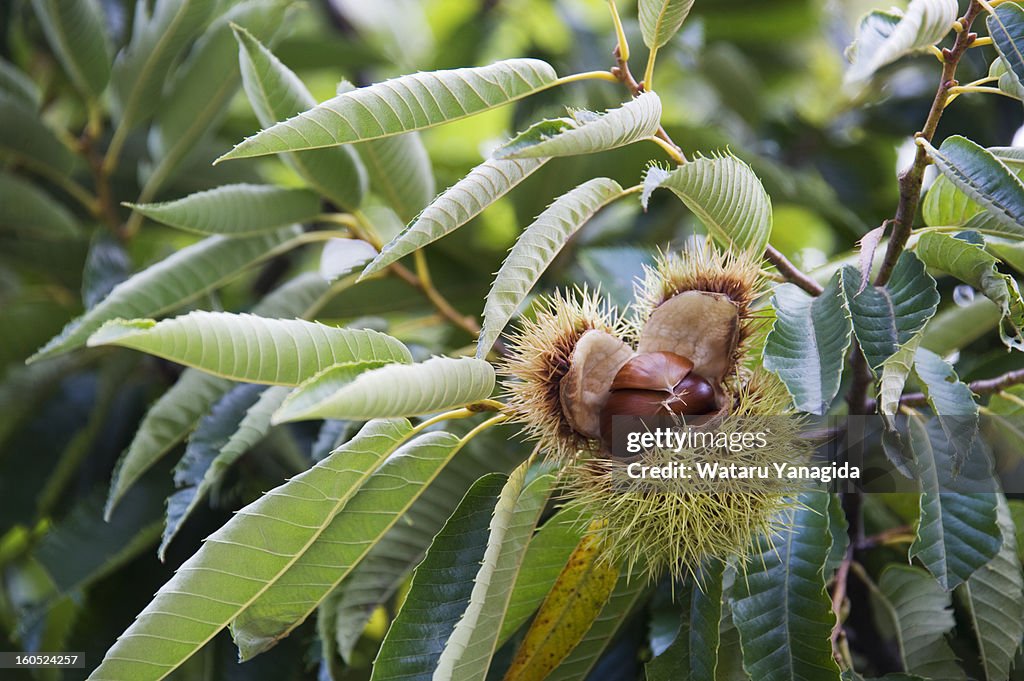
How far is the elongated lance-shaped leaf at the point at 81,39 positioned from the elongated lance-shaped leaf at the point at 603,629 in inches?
43.7

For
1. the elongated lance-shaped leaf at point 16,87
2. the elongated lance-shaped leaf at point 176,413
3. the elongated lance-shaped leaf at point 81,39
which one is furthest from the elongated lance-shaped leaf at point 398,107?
the elongated lance-shaped leaf at point 16,87

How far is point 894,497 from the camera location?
99cm

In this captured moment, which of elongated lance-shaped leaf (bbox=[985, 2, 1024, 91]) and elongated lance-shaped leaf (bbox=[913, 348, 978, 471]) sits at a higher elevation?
elongated lance-shaped leaf (bbox=[985, 2, 1024, 91])

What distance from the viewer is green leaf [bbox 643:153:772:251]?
27.5 inches

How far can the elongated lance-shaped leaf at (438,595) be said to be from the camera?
0.71 meters

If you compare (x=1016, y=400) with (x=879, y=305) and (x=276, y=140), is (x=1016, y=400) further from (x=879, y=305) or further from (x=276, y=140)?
(x=276, y=140)

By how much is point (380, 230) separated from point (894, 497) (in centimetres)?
90

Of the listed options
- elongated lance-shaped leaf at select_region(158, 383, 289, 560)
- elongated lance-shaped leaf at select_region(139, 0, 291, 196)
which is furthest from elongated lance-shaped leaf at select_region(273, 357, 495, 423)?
elongated lance-shaped leaf at select_region(139, 0, 291, 196)

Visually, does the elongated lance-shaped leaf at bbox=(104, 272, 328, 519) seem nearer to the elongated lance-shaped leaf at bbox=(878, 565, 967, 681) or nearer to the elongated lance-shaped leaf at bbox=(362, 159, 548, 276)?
the elongated lance-shaped leaf at bbox=(362, 159, 548, 276)

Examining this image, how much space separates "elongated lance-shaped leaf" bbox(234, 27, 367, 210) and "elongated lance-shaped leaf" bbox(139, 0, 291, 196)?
0.30m

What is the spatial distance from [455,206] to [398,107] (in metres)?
0.10

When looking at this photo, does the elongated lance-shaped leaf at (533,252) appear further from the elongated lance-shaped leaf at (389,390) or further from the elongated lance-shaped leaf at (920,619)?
the elongated lance-shaped leaf at (920,619)

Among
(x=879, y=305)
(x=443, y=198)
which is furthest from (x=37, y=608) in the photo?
(x=879, y=305)

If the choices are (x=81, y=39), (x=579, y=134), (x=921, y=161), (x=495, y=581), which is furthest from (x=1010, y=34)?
(x=81, y=39)
